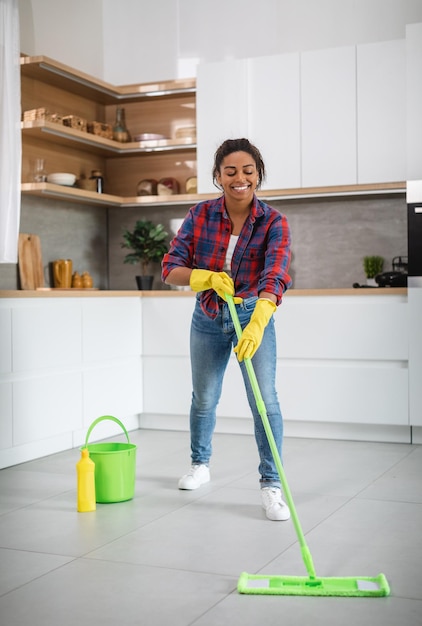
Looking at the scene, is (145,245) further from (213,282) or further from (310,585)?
(310,585)

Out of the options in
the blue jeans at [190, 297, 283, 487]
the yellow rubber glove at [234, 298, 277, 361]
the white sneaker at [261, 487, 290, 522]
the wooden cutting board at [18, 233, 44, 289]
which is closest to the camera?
the yellow rubber glove at [234, 298, 277, 361]

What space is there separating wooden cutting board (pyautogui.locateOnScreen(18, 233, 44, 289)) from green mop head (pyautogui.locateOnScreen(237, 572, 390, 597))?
2960 mm

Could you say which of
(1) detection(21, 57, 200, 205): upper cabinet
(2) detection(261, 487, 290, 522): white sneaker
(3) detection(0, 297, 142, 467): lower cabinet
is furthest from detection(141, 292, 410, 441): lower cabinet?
(2) detection(261, 487, 290, 522): white sneaker

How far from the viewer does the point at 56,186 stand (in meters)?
4.70

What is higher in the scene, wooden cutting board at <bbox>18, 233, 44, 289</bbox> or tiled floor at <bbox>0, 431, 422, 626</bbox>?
wooden cutting board at <bbox>18, 233, 44, 289</bbox>

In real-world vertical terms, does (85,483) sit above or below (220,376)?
below

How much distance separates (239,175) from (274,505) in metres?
1.12

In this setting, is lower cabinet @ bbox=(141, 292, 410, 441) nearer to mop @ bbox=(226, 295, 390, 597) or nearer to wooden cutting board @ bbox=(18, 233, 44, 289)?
wooden cutting board @ bbox=(18, 233, 44, 289)

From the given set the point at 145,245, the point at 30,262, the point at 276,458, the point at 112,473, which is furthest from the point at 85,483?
the point at 145,245

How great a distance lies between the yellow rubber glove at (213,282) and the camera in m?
2.69

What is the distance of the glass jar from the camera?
5359mm

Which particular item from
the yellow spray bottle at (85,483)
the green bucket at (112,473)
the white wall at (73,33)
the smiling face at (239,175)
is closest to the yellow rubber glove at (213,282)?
the smiling face at (239,175)

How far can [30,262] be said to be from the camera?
4793mm

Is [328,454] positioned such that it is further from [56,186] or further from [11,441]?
[56,186]
